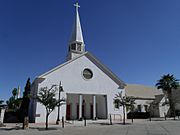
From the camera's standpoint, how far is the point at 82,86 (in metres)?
27.0

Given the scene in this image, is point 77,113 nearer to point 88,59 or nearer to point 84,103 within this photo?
point 84,103

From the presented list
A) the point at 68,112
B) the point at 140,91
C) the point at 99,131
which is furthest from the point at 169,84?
the point at 99,131

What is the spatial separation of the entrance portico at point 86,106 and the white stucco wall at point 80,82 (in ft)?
4.18

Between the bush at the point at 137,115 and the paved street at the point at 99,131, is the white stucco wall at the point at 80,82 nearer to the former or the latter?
the bush at the point at 137,115

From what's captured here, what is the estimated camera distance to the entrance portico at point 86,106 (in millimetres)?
28234

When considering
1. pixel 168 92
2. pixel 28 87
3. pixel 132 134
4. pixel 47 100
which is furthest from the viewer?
pixel 168 92

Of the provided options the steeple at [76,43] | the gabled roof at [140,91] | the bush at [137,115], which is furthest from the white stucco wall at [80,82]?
the gabled roof at [140,91]

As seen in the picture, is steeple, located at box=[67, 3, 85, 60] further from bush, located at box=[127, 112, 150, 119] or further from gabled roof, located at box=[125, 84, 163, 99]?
bush, located at box=[127, 112, 150, 119]

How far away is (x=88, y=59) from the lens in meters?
29.4

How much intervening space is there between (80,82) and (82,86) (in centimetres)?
70

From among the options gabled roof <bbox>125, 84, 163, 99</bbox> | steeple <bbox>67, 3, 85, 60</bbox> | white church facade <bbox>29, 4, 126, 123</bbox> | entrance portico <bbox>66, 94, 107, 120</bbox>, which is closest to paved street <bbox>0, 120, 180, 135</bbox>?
white church facade <bbox>29, 4, 126, 123</bbox>

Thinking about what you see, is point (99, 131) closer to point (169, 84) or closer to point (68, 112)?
point (68, 112)

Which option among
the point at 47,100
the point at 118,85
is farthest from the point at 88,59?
the point at 47,100

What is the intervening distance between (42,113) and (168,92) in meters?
26.8
